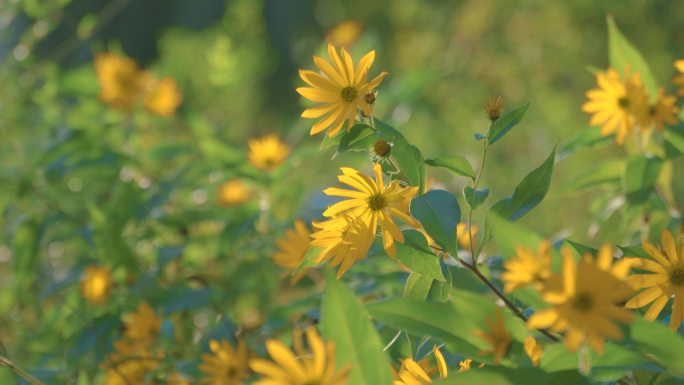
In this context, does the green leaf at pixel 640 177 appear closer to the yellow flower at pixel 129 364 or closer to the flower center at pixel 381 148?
the flower center at pixel 381 148

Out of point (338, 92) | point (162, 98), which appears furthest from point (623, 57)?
point (162, 98)

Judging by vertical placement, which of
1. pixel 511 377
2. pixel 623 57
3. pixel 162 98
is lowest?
pixel 511 377

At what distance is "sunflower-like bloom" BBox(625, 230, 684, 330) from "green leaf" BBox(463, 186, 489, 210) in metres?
0.13

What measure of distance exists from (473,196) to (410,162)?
0.06 meters

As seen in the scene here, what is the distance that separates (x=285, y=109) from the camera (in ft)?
19.5

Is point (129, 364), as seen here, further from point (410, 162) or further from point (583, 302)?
point (583, 302)

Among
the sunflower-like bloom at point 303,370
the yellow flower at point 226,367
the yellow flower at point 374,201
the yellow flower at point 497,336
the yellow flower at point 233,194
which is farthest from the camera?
the yellow flower at point 233,194

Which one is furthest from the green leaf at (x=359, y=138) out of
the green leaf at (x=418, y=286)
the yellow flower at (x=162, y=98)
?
the yellow flower at (x=162, y=98)

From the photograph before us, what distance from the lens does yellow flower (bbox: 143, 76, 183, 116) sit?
174cm

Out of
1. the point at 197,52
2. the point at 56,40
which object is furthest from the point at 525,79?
the point at 56,40

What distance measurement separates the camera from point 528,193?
71 cm

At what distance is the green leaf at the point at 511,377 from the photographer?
1.69 ft

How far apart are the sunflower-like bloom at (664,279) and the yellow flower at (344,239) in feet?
0.63

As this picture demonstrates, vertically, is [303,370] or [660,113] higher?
[660,113]
